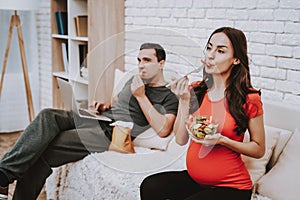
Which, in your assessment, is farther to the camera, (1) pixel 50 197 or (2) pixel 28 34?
(2) pixel 28 34

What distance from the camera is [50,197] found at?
8.80ft

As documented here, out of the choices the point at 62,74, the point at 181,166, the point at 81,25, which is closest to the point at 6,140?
the point at 62,74

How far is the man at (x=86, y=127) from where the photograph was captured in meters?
1.73

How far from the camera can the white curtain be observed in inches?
160

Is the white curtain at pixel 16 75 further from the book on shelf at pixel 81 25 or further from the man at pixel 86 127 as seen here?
the man at pixel 86 127

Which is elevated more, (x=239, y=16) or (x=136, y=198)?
(x=239, y=16)

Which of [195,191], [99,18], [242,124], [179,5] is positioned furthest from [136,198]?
[99,18]

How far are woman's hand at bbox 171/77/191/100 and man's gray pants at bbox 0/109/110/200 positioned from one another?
63 cm

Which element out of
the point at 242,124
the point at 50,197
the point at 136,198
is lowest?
the point at 50,197

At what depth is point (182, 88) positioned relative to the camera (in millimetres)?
1747

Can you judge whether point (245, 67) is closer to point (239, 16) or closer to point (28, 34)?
point (239, 16)

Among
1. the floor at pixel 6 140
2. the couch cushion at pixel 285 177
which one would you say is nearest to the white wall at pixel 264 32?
the couch cushion at pixel 285 177

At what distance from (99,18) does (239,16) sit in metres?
1.08

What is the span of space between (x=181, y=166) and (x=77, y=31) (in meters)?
1.78
